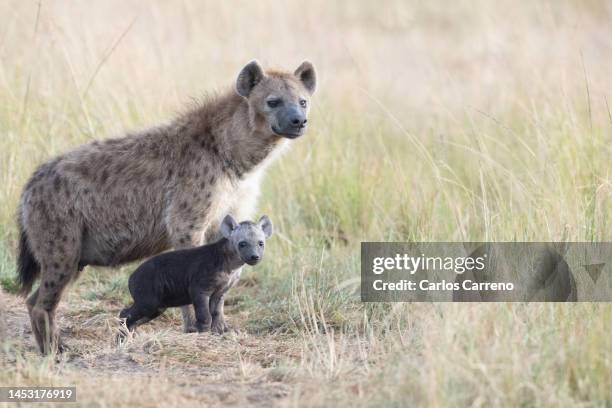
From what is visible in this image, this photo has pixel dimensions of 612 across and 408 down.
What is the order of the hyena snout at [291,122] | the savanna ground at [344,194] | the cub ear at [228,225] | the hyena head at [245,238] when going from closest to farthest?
the savanna ground at [344,194] → the hyena head at [245,238] → the cub ear at [228,225] → the hyena snout at [291,122]

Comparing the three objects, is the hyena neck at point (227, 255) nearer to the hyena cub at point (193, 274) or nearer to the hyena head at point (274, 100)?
the hyena cub at point (193, 274)

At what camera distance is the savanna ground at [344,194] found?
4477 millimetres

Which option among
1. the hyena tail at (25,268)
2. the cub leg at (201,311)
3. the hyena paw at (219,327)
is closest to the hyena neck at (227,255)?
the cub leg at (201,311)

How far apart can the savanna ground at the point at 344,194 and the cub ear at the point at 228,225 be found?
21.9 inches

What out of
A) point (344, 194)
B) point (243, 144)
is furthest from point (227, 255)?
point (344, 194)

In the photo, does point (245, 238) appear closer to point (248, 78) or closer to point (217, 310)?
point (217, 310)

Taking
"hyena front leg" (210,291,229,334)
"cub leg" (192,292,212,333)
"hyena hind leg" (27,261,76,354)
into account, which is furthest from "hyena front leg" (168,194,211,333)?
"hyena hind leg" (27,261,76,354)

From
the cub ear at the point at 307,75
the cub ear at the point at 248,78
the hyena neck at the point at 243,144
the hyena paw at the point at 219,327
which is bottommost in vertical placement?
the hyena paw at the point at 219,327

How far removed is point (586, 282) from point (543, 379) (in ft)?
4.58

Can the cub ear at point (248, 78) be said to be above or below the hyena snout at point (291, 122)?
above

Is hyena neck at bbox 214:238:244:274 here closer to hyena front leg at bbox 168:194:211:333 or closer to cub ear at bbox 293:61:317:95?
hyena front leg at bbox 168:194:211:333

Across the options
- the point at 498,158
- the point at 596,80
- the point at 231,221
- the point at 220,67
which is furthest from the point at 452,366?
the point at 220,67

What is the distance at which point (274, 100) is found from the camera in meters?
6.24

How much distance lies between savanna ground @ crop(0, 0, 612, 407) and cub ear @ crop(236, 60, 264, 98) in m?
1.13
